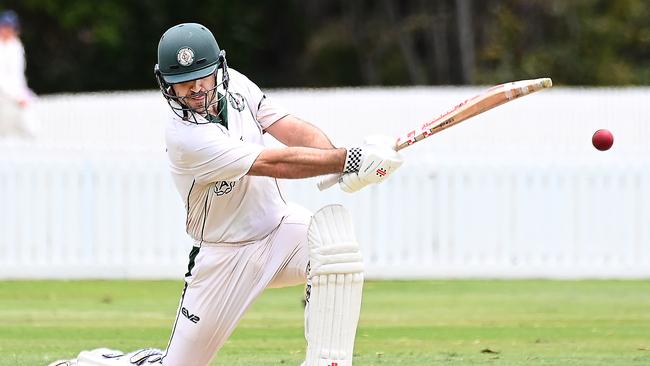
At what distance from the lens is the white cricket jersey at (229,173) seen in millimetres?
5668

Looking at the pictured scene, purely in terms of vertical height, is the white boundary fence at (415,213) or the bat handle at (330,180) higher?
the white boundary fence at (415,213)

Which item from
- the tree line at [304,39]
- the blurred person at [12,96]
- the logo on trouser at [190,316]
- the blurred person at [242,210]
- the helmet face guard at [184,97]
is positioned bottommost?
the logo on trouser at [190,316]

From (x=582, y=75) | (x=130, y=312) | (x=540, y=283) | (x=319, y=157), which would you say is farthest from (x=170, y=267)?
(x=582, y=75)

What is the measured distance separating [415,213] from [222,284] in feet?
17.3

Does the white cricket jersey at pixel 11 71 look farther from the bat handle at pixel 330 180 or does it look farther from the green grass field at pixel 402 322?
the bat handle at pixel 330 180

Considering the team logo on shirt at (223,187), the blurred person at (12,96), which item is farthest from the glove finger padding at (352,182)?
the blurred person at (12,96)

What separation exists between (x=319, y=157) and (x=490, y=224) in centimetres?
555

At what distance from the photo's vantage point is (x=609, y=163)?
431 inches

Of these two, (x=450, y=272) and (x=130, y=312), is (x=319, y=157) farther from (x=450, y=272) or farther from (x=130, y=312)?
(x=450, y=272)

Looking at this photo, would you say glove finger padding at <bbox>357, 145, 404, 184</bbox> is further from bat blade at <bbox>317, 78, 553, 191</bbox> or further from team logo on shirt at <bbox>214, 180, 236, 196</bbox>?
team logo on shirt at <bbox>214, 180, 236, 196</bbox>

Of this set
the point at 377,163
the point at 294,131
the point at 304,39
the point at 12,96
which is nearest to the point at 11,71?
the point at 12,96

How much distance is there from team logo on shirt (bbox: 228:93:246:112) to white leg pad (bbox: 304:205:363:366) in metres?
0.65

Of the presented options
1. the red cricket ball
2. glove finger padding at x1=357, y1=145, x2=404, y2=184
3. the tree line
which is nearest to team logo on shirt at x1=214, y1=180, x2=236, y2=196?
glove finger padding at x1=357, y1=145, x2=404, y2=184

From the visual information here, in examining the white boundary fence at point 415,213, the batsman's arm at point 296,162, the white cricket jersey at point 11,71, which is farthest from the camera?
the white cricket jersey at point 11,71
